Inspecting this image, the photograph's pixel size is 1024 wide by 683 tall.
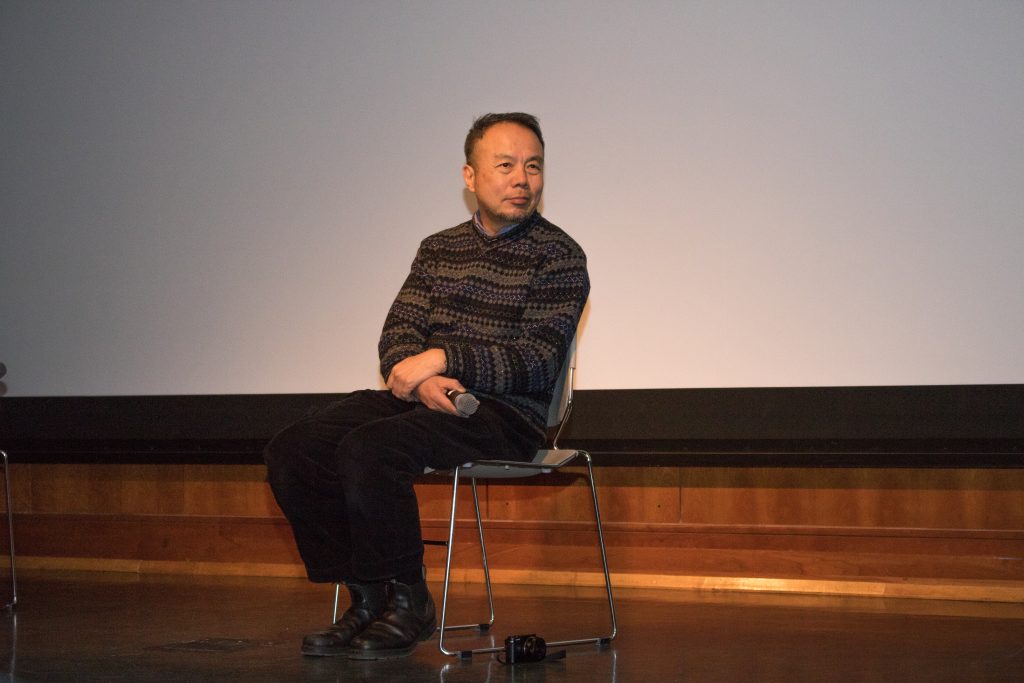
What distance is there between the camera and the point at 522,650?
2230 mm

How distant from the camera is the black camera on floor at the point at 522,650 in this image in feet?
7.31

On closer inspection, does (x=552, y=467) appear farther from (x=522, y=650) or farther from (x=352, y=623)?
(x=352, y=623)

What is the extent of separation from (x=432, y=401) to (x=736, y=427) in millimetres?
1219

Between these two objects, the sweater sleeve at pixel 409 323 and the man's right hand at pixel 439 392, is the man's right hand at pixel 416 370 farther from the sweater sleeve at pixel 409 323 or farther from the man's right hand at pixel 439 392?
the sweater sleeve at pixel 409 323

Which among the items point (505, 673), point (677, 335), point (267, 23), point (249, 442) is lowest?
point (505, 673)

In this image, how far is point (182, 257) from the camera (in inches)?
155

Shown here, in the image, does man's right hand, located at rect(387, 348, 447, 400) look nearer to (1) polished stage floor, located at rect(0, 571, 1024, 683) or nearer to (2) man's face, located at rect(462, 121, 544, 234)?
(2) man's face, located at rect(462, 121, 544, 234)

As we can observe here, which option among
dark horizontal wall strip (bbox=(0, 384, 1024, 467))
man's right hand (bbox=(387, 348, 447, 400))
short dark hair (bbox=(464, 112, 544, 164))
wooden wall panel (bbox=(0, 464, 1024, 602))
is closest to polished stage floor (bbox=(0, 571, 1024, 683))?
wooden wall panel (bbox=(0, 464, 1024, 602))

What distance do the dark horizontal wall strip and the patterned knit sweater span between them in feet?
2.90

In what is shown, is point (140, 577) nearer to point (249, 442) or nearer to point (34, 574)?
point (34, 574)

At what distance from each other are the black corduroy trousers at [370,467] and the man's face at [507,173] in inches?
17.9

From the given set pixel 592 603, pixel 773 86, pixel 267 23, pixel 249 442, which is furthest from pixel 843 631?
A: pixel 267 23

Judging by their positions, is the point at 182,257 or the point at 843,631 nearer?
the point at 843,631

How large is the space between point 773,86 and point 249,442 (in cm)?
197
